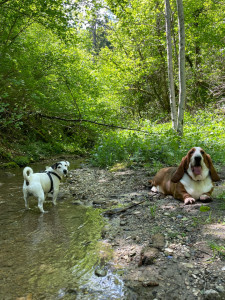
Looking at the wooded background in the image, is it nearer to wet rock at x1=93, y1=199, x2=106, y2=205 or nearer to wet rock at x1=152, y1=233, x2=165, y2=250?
wet rock at x1=93, y1=199, x2=106, y2=205

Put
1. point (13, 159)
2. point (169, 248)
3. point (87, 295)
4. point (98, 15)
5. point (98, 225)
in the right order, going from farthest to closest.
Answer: point (13, 159) → point (98, 15) → point (98, 225) → point (169, 248) → point (87, 295)

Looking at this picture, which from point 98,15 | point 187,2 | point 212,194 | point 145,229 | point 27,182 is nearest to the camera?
point 145,229

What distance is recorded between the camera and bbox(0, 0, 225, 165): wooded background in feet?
27.7

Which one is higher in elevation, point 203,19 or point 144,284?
point 203,19

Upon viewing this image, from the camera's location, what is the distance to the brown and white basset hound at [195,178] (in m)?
4.16

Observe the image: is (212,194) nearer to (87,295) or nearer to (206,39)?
(87,295)

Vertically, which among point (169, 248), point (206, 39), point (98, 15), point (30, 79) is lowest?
point (169, 248)

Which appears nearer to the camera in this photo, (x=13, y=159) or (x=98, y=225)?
(x=98, y=225)

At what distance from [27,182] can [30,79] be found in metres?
6.25

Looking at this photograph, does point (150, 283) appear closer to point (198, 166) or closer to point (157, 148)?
point (198, 166)

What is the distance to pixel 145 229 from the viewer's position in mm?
3465

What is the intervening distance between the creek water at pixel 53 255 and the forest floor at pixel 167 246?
22 cm

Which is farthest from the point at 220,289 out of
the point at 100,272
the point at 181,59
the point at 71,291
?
the point at 181,59

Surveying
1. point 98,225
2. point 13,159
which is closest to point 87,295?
point 98,225
